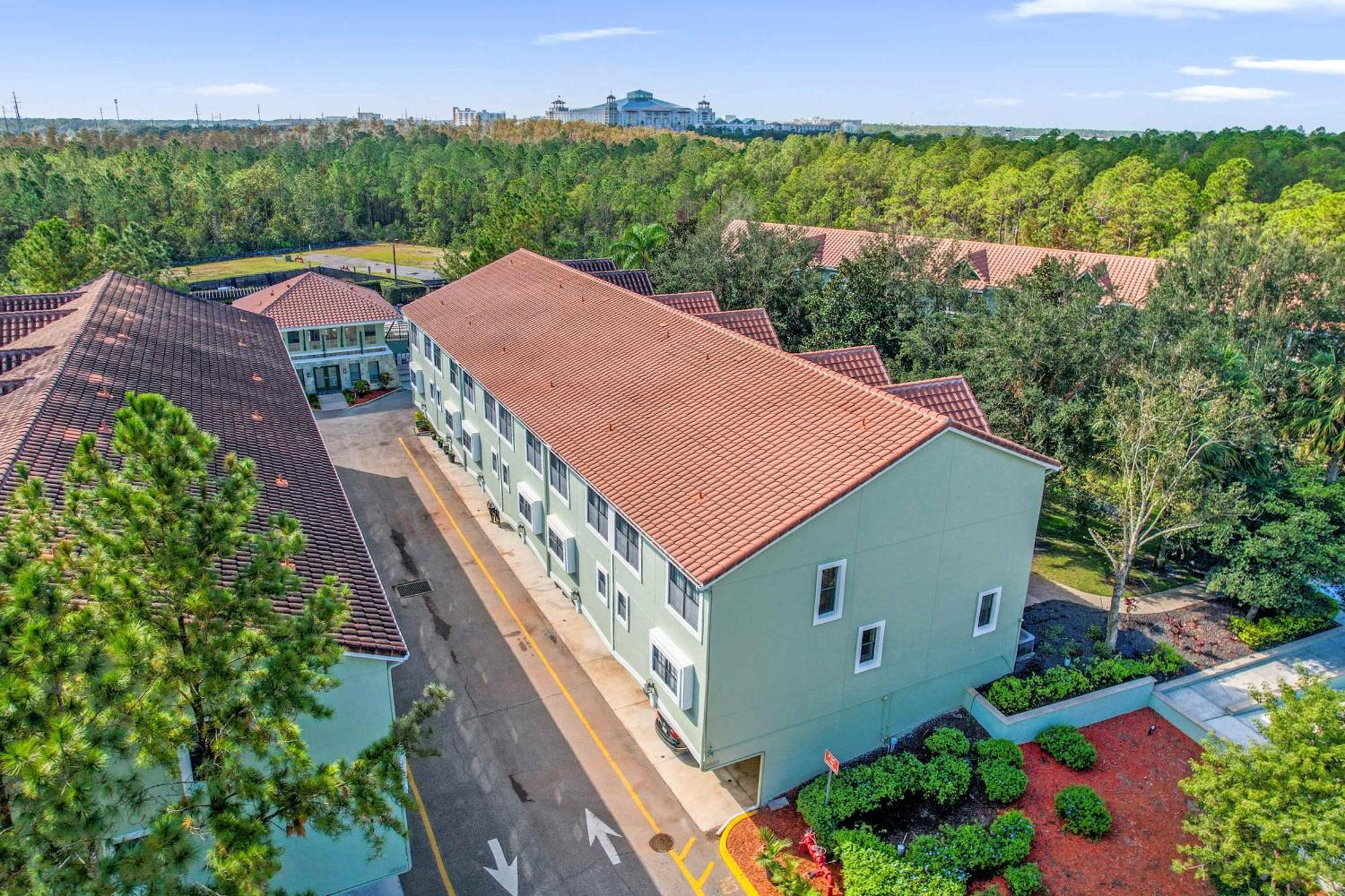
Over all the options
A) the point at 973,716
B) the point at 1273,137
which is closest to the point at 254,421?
the point at 973,716

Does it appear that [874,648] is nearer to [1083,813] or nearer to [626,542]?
[1083,813]

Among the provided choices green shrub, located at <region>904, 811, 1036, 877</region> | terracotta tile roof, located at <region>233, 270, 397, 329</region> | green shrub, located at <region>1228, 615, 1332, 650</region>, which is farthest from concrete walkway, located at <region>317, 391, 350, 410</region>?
green shrub, located at <region>1228, 615, 1332, 650</region>

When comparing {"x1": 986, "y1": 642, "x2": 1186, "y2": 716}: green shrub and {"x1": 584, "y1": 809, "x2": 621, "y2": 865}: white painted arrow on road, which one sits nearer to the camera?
{"x1": 584, "y1": 809, "x2": 621, "y2": 865}: white painted arrow on road

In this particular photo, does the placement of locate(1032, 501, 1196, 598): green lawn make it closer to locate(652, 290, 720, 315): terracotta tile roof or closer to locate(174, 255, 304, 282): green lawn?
locate(652, 290, 720, 315): terracotta tile roof

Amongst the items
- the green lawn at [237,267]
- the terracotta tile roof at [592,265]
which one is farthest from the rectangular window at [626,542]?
the green lawn at [237,267]

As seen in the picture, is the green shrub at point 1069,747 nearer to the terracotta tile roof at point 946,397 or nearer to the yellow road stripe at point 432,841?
the terracotta tile roof at point 946,397

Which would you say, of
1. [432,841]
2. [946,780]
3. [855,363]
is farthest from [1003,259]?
[432,841]

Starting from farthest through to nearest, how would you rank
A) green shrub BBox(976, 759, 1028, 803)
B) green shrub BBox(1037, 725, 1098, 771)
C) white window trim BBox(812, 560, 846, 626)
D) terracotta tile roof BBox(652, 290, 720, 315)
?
terracotta tile roof BBox(652, 290, 720, 315) < green shrub BBox(1037, 725, 1098, 771) < green shrub BBox(976, 759, 1028, 803) < white window trim BBox(812, 560, 846, 626)
